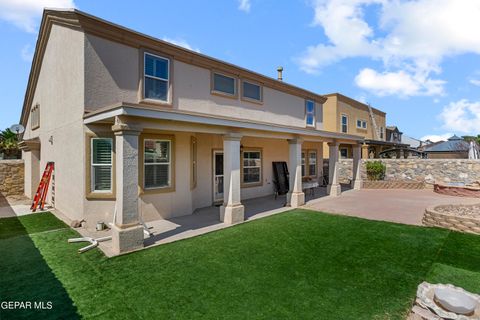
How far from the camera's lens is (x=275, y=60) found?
53.9ft

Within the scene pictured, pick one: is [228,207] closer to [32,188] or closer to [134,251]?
[134,251]

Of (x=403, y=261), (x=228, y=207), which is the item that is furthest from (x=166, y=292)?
(x=403, y=261)

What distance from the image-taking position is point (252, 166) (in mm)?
13281

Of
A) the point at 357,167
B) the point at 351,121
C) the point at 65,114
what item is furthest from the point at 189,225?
the point at 351,121

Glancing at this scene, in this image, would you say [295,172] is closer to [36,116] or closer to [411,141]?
[36,116]

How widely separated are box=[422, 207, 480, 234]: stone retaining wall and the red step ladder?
13739 millimetres

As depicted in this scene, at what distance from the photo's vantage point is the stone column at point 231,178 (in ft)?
27.1

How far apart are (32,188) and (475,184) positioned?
2351 centimetres

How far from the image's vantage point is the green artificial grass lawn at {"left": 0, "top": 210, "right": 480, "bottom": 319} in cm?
377

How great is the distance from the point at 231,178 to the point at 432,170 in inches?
609

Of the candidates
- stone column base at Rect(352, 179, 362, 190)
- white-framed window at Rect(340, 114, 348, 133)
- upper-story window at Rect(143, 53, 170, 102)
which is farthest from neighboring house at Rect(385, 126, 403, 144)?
upper-story window at Rect(143, 53, 170, 102)

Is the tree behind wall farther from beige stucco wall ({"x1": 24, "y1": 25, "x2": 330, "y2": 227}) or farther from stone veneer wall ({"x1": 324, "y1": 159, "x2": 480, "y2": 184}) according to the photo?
stone veneer wall ({"x1": 324, "y1": 159, "x2": 480, "y2": 184})

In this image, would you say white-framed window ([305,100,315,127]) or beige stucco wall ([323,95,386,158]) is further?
beige stucco wall ([323,95,386,158])

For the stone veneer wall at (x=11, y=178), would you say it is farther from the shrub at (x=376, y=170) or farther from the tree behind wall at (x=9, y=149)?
the shrub at (x=376, y=170)
